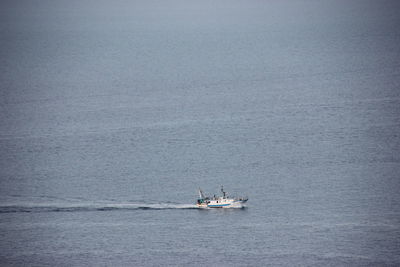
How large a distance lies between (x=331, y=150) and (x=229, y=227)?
38.8 meters

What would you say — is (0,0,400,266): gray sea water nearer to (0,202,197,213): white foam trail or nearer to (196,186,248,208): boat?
(0,202,197,213): white foam trail

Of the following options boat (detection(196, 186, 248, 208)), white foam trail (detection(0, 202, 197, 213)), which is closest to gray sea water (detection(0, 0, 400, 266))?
white foam trail (detection(0, 202, 197, 213))

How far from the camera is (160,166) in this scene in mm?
135250

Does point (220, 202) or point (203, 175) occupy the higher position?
point (203, 175)

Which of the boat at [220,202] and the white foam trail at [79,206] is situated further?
the boat at [220,202]

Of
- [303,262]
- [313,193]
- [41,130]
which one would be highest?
[41,130]

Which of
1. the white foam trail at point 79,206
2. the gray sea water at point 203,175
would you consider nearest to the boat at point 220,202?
the gray sea water at point 203,175

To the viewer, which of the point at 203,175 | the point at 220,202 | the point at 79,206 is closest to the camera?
the point at 79,206

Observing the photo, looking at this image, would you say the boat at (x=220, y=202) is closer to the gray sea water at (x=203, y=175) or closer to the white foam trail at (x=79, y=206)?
the gray sea water at (x=203, y=175)

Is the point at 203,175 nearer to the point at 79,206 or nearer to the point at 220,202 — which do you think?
the point at 220,202

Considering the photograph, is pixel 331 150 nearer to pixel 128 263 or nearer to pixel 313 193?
pixel 313 193

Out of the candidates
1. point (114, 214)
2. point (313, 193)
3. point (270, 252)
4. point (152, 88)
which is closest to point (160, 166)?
point (114, 214)

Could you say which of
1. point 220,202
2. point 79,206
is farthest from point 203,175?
point 79,206

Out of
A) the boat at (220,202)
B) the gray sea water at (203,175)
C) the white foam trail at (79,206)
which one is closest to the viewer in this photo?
the gray sea water at (203,175)
